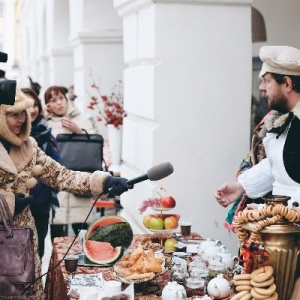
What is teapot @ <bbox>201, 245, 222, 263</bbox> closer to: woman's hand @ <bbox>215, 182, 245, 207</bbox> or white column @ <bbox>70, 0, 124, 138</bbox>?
woman's hand @ <bbox>215, 182, 245, 207</bbox>

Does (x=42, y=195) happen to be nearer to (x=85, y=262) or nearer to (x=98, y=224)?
(x=98, y=224)

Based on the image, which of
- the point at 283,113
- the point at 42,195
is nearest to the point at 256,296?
the point at 283,113

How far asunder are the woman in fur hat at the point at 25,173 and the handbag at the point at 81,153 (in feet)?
6.70

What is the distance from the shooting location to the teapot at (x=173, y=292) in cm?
300

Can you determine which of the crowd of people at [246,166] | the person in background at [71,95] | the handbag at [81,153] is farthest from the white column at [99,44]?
the crowd of people at [246,166]

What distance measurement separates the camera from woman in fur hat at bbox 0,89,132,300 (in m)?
3.70

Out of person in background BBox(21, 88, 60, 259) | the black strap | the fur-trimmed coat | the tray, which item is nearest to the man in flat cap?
the fur-trimmed coat

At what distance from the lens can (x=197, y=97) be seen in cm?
501

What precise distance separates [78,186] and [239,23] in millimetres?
2050

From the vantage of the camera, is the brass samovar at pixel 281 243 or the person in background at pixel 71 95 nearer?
the brass samovar at pixel 281 243

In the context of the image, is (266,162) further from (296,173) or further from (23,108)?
(23,108)

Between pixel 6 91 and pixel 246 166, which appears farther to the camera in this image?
pixel 246 166

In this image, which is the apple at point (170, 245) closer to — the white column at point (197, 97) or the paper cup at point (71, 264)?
the paper cup at point (71, 264)

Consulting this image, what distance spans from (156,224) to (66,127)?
268 cm
